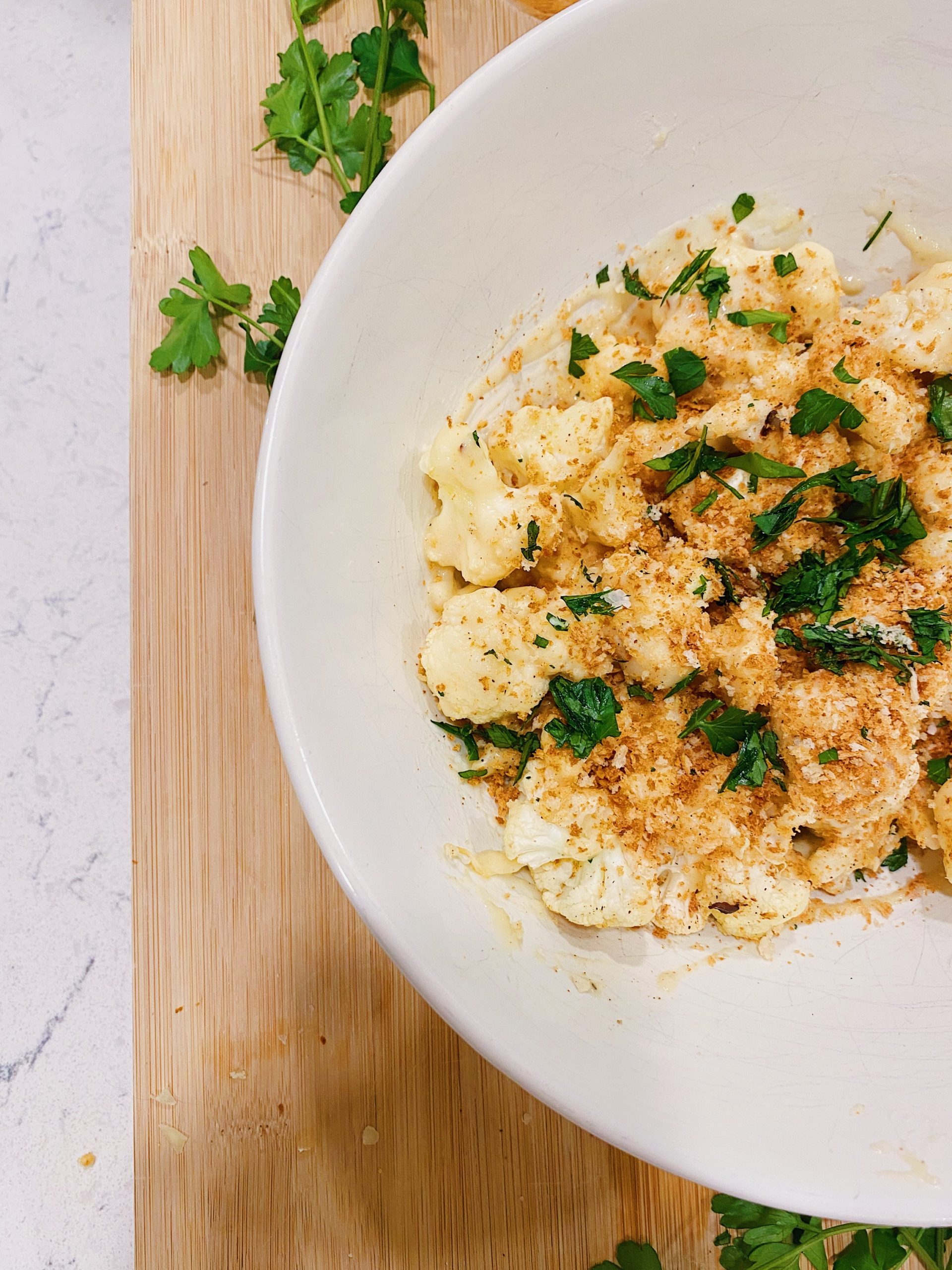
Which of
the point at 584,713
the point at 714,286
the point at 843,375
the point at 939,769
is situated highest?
the point at 714,286

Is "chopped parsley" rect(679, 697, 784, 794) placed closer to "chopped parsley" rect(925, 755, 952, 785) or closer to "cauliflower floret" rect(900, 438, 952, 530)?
"chopped parsley" rect(925, 755, 952, 785)

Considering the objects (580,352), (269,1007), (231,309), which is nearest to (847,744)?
(580,352)

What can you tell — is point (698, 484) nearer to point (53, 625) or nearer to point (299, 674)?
point (299, 674)

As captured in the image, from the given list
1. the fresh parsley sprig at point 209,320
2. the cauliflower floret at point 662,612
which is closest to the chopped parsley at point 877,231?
the cauliflower floret at point 662,612

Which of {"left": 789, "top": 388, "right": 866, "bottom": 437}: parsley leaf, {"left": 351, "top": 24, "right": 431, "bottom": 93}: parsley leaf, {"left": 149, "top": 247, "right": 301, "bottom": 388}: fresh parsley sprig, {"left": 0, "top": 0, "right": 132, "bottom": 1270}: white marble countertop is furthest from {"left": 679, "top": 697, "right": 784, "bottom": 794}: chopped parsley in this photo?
{"left": 0, "top": 0, "right": 132, "bottom": 1270}: white marble countertop

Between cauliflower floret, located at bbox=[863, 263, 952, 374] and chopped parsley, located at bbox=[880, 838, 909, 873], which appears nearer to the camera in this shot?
cauliflower floret, located at bbox=[863, 263, 952, 374]

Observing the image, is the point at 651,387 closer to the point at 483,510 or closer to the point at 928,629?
the point at 483,510

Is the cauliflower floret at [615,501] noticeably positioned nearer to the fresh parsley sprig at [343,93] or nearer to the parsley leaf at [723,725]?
the parsley leaf at [723,725]
